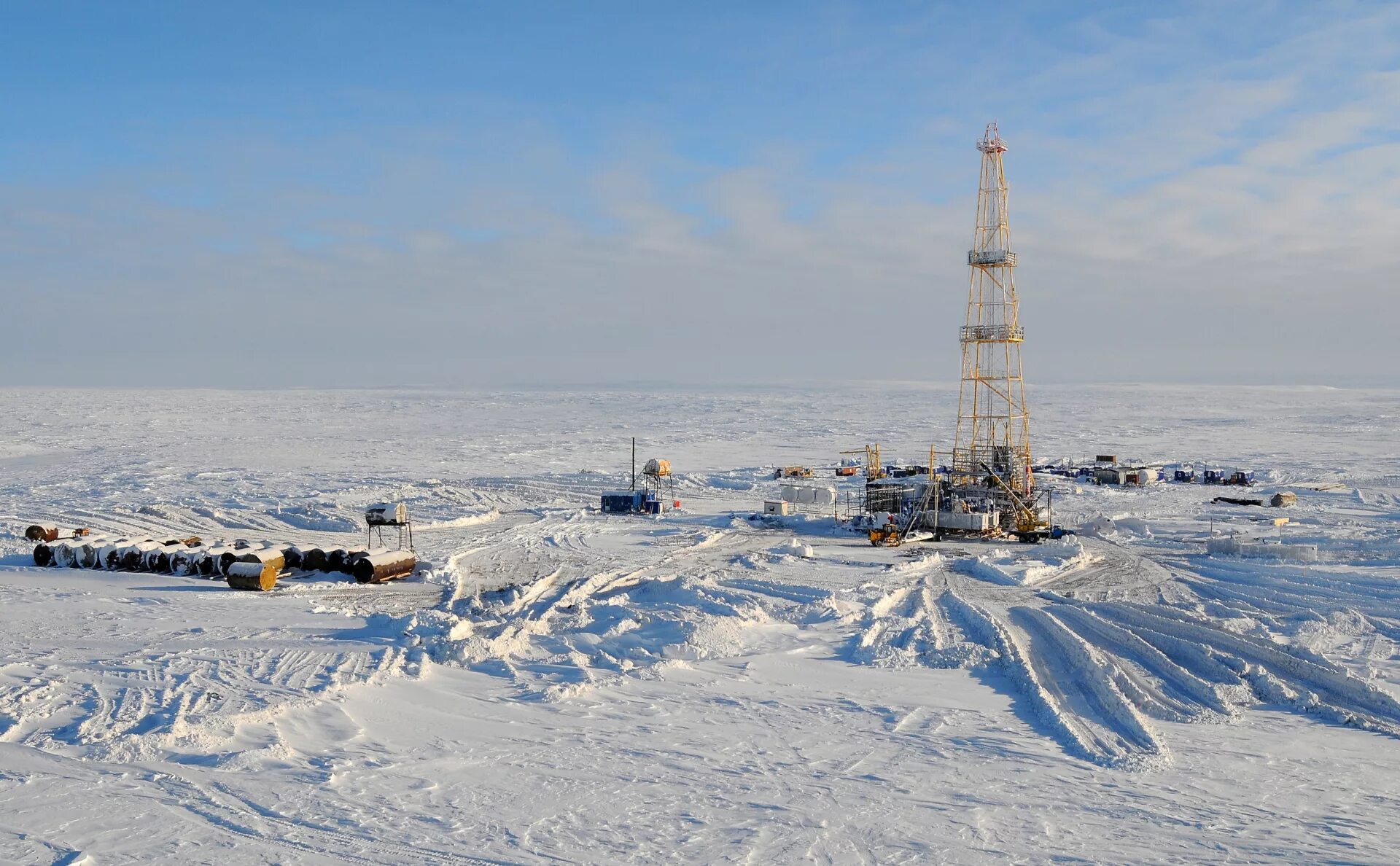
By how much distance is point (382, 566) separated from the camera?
14.7 m

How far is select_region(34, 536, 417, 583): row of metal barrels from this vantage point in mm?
14547

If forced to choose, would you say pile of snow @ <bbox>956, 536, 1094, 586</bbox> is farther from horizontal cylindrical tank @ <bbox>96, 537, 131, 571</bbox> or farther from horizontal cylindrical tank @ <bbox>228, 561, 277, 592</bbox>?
horizontal cylindrical tank @ <bbox>96, 537, 131, 571</bbox>

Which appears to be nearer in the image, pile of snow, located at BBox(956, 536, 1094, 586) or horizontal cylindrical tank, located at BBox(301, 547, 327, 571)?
horizontal cylindrical tank, located at BBox(301, 547, 327, 571)

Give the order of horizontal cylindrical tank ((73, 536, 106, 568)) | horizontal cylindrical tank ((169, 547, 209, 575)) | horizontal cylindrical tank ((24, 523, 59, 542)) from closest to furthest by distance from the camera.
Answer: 1. horizontal cylindrical tank ((169, 547, 209, 575))
2. horizontal cylindrical tank ((73, 536, 106, 568))
3. horizontal cylindrical tank ((24, 523, 59, 542))

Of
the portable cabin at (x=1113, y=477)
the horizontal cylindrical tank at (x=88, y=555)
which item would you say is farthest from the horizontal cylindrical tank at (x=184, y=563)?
the portable cabin at (x=1113, y=477)

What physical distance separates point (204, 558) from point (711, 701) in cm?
913

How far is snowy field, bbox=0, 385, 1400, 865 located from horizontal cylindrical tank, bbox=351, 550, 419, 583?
54 cm

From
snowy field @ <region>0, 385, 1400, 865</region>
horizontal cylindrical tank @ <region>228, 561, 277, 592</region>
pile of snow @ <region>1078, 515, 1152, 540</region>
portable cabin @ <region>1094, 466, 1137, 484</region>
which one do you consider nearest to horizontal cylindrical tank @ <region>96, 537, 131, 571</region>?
snowy field @ <region>0, 385, 1400, 865</region>

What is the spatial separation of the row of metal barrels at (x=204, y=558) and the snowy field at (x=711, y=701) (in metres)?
0.35

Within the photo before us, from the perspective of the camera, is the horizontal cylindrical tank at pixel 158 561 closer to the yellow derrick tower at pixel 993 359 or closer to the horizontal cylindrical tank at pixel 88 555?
the horizontal cylindrical tank at pixel 88 555

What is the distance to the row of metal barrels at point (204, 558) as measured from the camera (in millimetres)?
14547

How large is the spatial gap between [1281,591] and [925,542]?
661 cm

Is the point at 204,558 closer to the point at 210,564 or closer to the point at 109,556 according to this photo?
the point at 210,564

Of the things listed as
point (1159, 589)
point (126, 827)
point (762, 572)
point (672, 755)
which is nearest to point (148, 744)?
point (126, 827)
